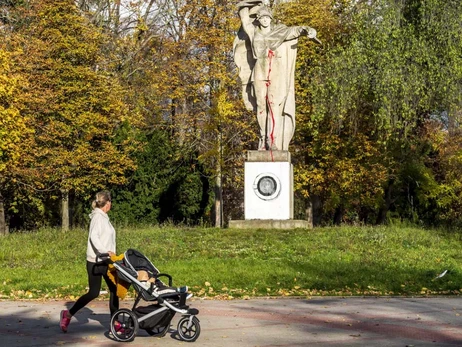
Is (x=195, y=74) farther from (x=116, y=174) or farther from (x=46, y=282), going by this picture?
(x=46, y=282)

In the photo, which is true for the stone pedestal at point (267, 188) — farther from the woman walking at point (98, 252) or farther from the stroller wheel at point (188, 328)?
the stroller wheel at point (188, 328)

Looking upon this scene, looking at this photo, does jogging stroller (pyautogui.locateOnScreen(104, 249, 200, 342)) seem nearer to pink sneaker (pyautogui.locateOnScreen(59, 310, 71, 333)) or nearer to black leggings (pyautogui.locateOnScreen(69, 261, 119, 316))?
black leggings (pyautogui.locateOnScreen(69, 261, 119, 316))

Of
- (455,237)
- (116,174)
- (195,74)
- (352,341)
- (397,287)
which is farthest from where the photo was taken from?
(195,74)

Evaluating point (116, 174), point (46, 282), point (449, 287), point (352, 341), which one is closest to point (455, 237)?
point (449, 287)

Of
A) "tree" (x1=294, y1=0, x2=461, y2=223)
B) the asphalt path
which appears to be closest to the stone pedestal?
the asphalt path

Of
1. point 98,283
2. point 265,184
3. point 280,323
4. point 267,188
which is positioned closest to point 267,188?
point 267,188

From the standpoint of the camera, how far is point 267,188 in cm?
2531

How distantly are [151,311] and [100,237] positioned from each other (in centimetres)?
117

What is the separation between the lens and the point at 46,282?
698 inches

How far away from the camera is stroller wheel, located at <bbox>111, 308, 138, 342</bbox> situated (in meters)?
11.0

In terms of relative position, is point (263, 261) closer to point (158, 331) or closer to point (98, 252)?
point (158, 331)

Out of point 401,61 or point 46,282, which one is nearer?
point 46,282

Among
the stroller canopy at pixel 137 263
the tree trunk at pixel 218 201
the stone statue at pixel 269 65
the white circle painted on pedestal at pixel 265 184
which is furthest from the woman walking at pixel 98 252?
the tree trunk at pixel 218 201

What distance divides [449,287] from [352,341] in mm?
6704
